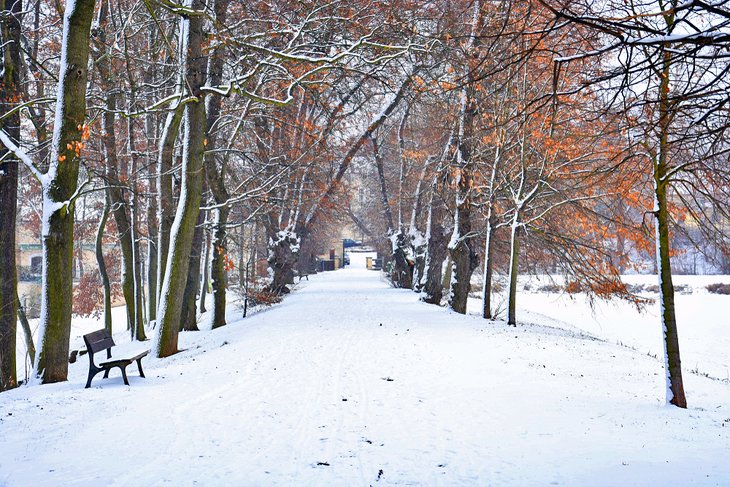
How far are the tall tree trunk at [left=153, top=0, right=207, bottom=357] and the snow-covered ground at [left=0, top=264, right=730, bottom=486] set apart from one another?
3.59ft

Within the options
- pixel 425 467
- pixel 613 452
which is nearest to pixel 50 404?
pixel 425 467

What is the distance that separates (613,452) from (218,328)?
1208 centimetres

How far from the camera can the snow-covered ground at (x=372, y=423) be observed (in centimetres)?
421

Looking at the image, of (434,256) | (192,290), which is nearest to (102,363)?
(192,290)

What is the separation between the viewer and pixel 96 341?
26.0ft

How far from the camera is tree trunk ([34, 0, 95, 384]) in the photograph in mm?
7297

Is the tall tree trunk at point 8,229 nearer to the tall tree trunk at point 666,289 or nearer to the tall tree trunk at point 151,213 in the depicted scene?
the tall tree trunk at point 151,213

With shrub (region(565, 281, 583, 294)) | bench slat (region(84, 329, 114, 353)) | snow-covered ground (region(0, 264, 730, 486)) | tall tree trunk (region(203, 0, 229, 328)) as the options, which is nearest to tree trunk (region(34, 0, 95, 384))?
bench slat (region(84, 329, 114, 353))

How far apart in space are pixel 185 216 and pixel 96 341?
3.36m

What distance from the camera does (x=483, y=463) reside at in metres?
4.54

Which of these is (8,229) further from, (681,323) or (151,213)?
(681,323)

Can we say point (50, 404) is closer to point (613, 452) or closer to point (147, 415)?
point (147, 415)

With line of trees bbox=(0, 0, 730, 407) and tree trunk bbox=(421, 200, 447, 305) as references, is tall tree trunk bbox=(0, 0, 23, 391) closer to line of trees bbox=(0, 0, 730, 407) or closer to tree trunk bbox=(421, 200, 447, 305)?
line of trees bbox=(0, 0, 730, 407)

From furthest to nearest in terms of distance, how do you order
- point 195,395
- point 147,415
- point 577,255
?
point 577,255 < point 195,395 < point 147,415
